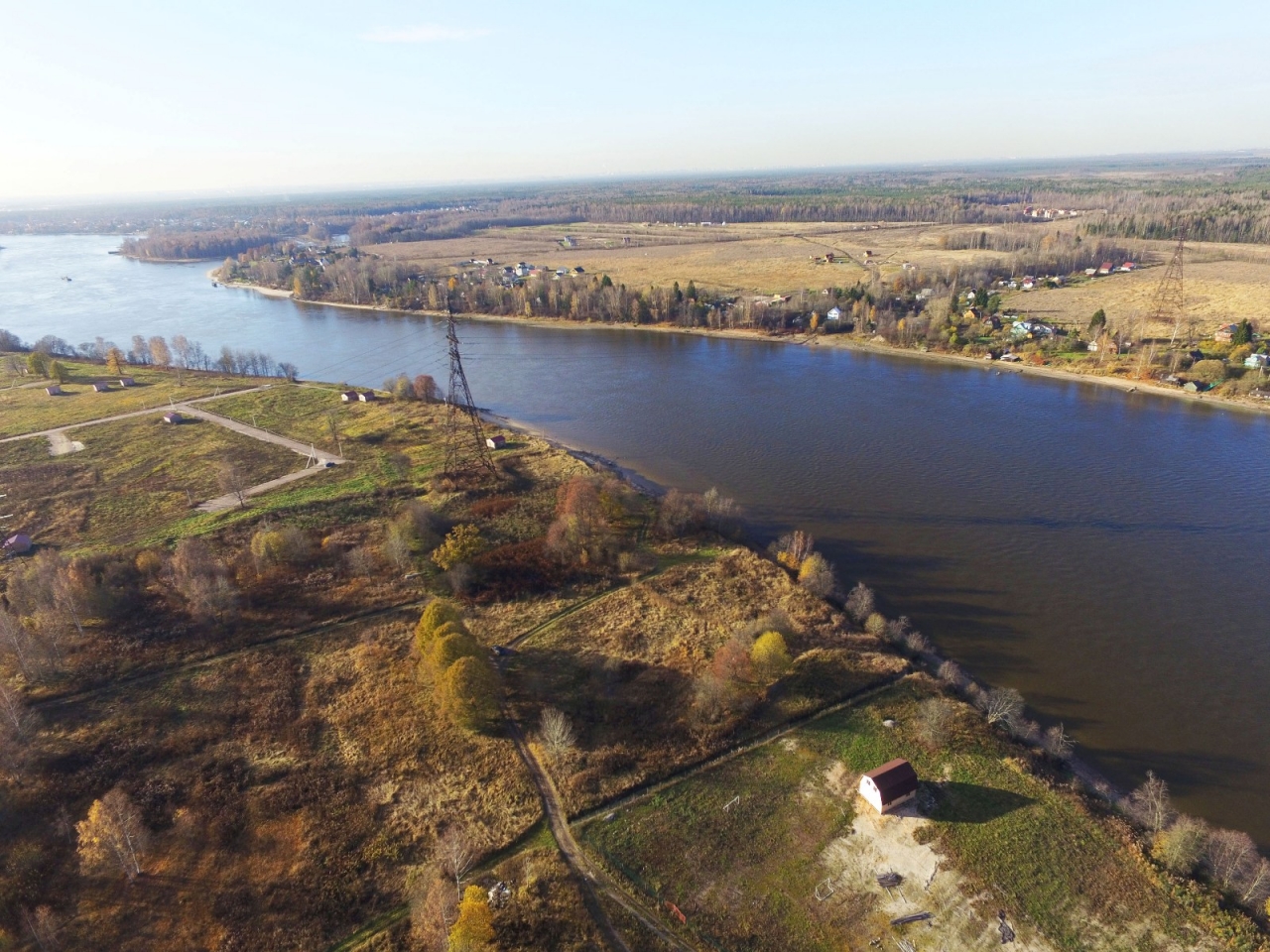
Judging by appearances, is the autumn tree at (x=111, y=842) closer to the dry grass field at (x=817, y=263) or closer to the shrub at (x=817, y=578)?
the shrub at (x=817, y=578)

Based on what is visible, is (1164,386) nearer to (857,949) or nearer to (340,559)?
(857,949)

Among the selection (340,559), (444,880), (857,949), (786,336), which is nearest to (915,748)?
(857,949)

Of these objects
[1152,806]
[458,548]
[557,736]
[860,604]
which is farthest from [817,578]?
[458,548]

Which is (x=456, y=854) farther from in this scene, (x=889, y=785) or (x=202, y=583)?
(x=202, y=583)

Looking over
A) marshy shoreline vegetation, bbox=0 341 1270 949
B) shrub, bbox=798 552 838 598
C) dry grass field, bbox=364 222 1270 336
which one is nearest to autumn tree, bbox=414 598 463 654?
marshy shoreline vegetation, bbox=0 341 1270 949

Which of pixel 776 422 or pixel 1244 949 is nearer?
pixel 1244 949
